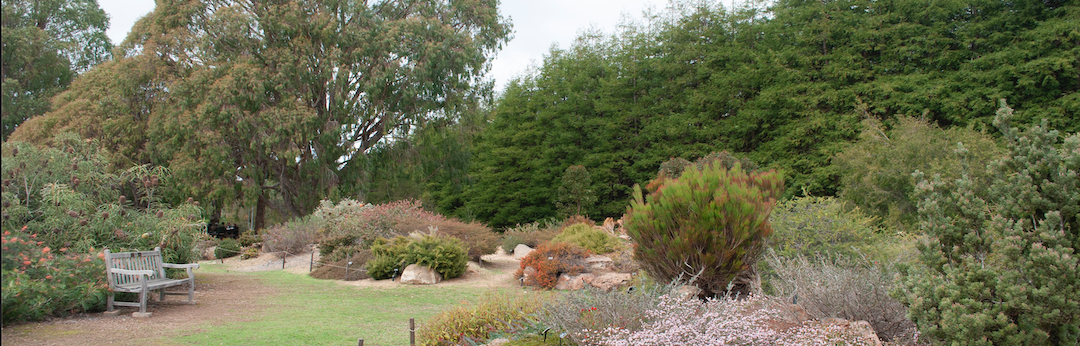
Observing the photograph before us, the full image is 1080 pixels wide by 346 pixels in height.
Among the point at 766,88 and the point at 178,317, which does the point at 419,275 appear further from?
the point at 766,88

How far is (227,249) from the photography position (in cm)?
1546

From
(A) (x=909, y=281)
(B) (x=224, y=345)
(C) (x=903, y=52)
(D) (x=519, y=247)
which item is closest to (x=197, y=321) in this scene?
(B) (x=224, y=345)

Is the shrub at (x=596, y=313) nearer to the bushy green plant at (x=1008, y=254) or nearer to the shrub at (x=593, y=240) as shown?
the bushy green plant at (x=1008, y=254)

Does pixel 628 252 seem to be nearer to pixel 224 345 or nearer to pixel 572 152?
pixel 224 345

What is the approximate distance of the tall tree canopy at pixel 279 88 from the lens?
17438mm

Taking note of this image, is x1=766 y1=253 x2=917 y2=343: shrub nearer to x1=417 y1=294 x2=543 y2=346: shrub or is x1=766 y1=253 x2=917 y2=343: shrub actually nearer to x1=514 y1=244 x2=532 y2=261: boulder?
x1=417 y1=294 x2=543 y2=346: shrub

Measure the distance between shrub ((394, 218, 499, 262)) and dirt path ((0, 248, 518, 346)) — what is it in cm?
69

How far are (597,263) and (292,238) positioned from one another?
8303 mm

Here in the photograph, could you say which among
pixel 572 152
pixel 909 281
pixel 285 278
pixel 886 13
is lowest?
pixel 285 278

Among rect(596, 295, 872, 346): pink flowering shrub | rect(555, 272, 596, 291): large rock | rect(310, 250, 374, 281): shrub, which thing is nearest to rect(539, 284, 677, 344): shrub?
rect(596, 295, 872, 346): pink flowering shrub

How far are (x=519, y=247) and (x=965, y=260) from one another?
11.8m

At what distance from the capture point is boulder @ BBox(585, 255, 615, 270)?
9594 millimetres

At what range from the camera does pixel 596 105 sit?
2452 cm

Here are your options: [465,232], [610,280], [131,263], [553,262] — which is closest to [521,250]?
[465,232]
